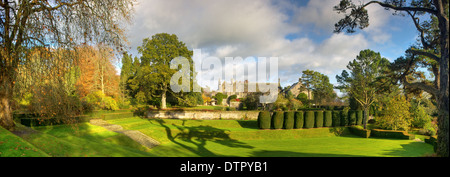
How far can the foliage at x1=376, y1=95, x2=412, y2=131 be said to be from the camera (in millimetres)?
19875

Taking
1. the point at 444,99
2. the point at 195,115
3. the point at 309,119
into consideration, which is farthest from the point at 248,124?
the point at 444,99

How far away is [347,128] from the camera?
22.7 meters

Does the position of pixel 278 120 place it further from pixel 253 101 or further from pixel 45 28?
pixel 45 28

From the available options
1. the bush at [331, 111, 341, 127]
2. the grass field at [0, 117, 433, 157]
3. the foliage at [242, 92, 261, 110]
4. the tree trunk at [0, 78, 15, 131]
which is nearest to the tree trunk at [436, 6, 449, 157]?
the grass field at [0, 117, 433, 157]

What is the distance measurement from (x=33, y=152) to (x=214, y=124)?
62.4 ft

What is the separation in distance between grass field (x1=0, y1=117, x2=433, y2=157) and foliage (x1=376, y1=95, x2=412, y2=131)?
2.94 metres

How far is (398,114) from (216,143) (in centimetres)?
1799

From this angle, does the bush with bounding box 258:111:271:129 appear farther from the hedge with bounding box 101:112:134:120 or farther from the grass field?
the hedge with bounding box 101:112:134:120

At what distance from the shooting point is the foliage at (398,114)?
1988 centimetres

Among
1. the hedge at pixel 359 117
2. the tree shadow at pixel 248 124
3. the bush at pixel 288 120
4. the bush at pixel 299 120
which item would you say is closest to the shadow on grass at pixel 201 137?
the tree shadow at pixel 248 124
